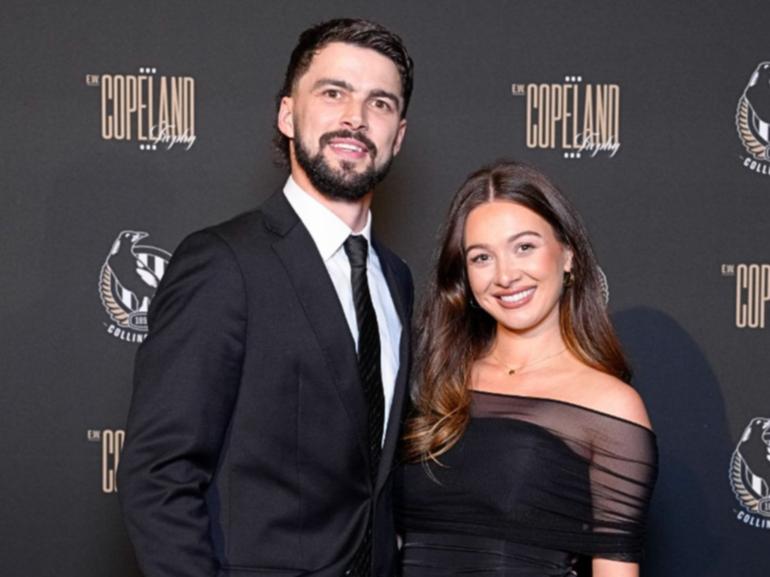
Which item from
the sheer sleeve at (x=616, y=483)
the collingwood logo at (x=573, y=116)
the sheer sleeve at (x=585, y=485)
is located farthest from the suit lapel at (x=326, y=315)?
the collingwood logo at (x=573, y=116)

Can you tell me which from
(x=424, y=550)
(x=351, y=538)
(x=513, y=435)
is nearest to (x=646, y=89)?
(x=513, y=435)

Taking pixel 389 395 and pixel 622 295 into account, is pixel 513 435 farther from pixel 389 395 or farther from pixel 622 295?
pixel 622 295

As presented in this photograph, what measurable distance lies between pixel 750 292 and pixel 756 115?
1.53ft

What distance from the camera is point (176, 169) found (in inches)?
108

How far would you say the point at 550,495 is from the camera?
1955 millimetres

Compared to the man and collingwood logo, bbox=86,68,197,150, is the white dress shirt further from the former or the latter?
collingwood logo, bbox=86,68,197,150

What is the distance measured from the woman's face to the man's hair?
10.7 inches

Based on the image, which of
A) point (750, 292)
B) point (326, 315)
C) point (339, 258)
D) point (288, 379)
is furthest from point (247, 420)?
point (750, 292)

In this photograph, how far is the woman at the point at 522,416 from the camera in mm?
1960

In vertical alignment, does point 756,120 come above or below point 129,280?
above

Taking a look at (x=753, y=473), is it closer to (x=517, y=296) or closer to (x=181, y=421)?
(x=517, y=296)

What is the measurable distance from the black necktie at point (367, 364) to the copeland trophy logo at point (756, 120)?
4.51 feet

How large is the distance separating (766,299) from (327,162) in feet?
4.80

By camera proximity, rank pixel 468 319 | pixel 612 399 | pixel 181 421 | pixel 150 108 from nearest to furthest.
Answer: pixel 181 421 < pixel 612 399 < pixel 468 319 < pixel 150 108
